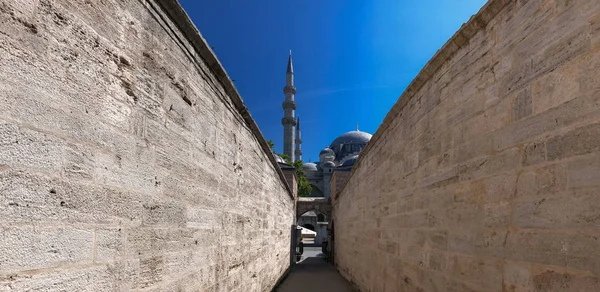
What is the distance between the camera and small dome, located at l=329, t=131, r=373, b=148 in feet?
168

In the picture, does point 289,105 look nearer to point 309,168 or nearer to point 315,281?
point 309,168

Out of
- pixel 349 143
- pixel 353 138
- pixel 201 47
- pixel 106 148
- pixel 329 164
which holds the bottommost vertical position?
pixel 106 148

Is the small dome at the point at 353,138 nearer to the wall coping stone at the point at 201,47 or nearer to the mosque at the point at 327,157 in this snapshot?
the mosque at the point at 327,157

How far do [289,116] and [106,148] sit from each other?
3699 cm

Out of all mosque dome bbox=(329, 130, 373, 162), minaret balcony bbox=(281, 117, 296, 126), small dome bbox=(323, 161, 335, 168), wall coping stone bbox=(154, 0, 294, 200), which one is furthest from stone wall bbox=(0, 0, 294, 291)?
mosque dome bbox=(329, 130, 373, 162)

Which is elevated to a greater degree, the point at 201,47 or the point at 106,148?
the point at 201,47

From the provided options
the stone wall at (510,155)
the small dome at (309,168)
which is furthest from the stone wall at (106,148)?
the small dome at (309,168)

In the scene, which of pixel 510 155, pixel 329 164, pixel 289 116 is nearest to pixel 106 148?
pixel 510 155

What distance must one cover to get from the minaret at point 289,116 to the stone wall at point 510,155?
1360 inches

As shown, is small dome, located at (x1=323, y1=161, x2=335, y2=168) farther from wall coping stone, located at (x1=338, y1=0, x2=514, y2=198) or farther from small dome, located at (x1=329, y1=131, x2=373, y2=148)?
wall coping stone, located at (x1=338, y1=0, x2=514, y2=198)

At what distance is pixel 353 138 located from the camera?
171ft

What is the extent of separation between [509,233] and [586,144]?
772mm

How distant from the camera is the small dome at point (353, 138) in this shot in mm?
51181

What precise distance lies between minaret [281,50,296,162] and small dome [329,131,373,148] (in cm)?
1423
